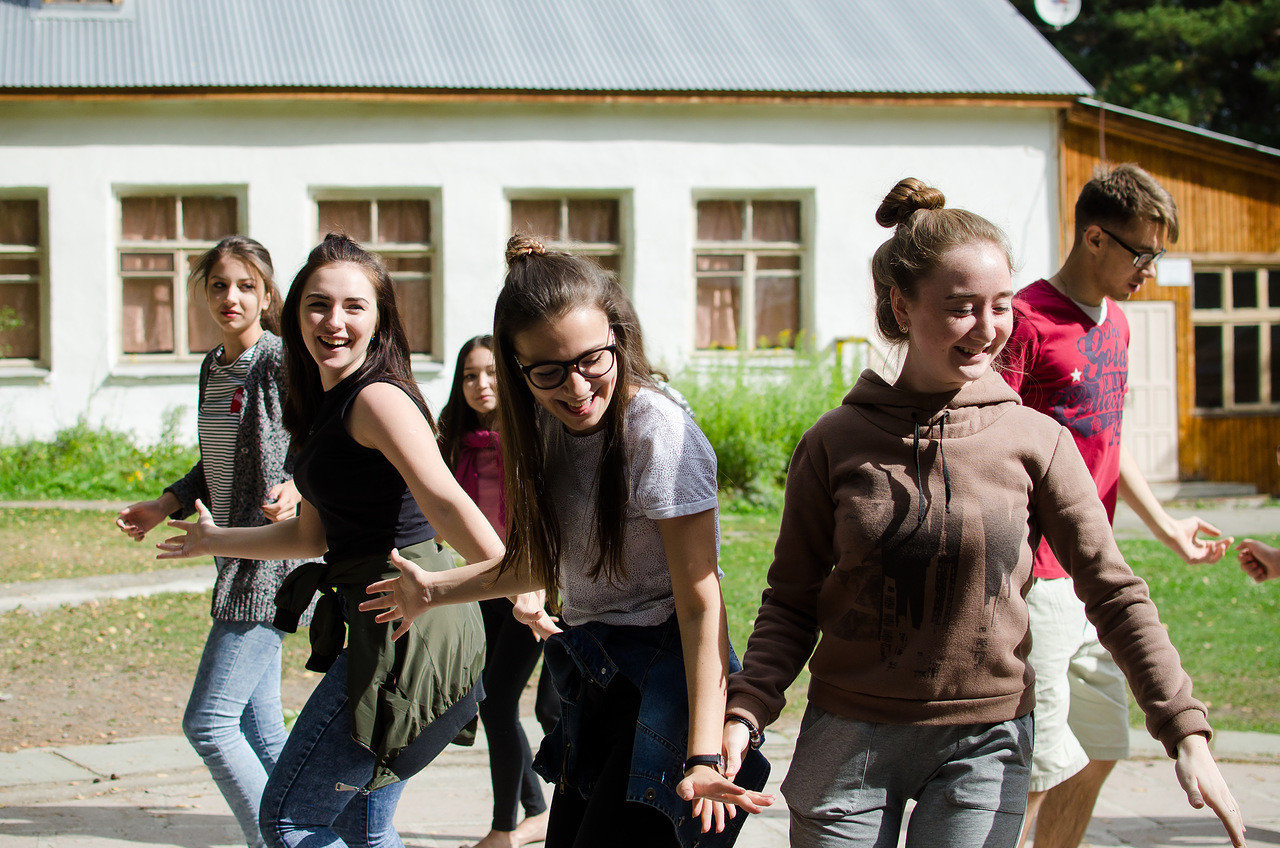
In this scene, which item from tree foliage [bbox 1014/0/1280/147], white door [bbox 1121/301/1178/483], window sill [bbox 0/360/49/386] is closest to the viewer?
window sill [bbox 0/360/49/386]

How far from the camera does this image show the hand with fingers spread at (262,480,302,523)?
3498mm

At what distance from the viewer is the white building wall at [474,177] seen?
14.1m

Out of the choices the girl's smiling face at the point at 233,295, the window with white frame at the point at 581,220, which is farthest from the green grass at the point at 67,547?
the window with white frame at the point at 581,220

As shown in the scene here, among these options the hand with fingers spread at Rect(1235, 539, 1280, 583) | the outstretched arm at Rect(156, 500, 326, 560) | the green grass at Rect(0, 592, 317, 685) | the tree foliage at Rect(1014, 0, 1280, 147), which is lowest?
the green grass at Rect(0, 592, 317, 685)

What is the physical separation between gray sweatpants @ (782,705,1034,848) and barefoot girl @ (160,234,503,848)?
0.90 meters

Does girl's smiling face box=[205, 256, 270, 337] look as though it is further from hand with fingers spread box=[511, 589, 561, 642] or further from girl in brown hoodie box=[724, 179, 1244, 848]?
girl in brown hoodie box=[724, 179, 1244, 848]

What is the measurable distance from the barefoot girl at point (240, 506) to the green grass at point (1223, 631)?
4.16 m

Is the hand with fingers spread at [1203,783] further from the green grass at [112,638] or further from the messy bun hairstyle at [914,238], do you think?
the green grass at [112,638]

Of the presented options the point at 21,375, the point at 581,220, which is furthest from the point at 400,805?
the point at 21,375

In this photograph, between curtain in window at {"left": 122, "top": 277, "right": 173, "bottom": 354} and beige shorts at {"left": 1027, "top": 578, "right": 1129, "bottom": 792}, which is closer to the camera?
beige shorts at {"left": 1027, "top": 578, "right": 1129, "bottom": 792}

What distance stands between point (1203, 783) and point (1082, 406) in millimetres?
1478

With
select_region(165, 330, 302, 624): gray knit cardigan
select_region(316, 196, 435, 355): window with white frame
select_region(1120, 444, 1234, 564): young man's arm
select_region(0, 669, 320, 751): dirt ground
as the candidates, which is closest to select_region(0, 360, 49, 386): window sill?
select_region(316, 196, 435, 355): window with white frame

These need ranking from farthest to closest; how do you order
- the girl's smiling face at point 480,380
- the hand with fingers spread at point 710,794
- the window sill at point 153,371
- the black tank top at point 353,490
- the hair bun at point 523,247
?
the window sill at point 153,371
the girl's smiling face at point 480,380
the black tank top at point 353,490
the hair bun at point 523,247
the hand with fingers spread at point 710,794

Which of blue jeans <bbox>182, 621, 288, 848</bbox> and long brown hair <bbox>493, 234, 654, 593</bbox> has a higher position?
long brown hair <bbox>493, 234, 654, 593</bbox>
